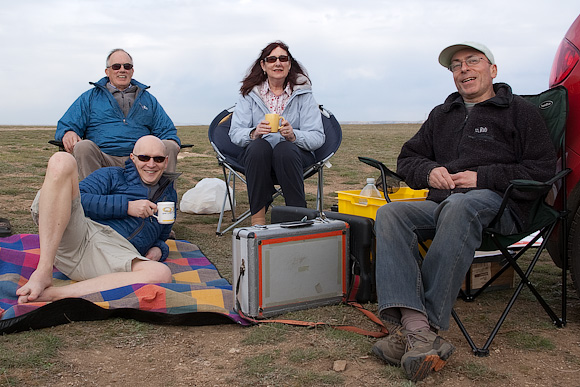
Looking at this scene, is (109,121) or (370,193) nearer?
(370,193)

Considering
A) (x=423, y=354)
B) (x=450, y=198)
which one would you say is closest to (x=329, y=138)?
(x=450, y=198)

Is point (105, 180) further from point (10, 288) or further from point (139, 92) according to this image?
point (139, 92)

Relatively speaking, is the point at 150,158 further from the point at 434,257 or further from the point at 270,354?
the point at 434,257

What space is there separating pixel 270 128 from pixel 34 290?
1.85m

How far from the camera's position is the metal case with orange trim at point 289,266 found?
2.75 m

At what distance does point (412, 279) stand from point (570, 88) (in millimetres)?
1258

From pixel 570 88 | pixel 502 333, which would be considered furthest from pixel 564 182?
pixel 502 333

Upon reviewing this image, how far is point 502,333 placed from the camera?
2.67m

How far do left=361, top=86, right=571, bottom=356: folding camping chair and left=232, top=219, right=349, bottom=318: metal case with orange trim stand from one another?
47cm

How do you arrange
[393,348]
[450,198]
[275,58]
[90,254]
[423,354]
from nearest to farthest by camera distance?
[423,354]
[393,348]
[450,198]
[90,254]
[275,58]

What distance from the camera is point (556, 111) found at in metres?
2.75

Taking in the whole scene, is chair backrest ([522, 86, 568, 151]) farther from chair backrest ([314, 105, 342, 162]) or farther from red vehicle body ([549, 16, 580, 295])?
chair backrest ([314, 105, 342, 162])

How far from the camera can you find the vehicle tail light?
9.16 ft

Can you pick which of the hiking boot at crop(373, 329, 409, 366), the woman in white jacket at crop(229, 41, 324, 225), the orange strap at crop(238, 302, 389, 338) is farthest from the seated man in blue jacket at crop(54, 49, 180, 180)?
the hiking boot at crop(373, 329, 409, 366)
